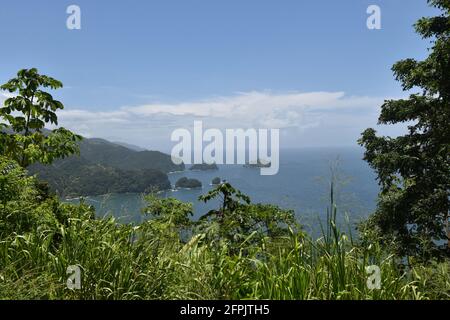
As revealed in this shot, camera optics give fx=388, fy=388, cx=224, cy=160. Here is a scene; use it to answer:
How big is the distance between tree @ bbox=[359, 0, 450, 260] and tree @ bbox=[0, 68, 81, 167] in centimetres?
918

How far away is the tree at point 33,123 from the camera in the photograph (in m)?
6.25

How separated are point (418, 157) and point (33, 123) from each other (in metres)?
11.3

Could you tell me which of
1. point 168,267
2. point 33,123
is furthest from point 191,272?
point 33,123

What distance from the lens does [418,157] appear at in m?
12.7

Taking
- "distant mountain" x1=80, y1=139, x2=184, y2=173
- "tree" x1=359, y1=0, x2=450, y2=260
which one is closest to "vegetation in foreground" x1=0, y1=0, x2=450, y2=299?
"tree" x1=359, y1=0, x2=450, y2=260

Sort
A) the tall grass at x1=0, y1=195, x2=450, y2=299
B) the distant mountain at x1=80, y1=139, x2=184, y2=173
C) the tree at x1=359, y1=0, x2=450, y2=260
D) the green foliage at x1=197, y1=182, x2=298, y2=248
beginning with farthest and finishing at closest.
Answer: the distant mountain at x1=80, y1=139, x2=184, y2=173 → the tree at x1=359, y1=0, x2=450, y2=260 → the green foliage at x1=197, y1=182, x2=298, y2=248 → the tall grass at x1=0, y1=195, x2=450, y2=299

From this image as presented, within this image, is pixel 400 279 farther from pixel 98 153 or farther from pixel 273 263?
pixel 98 153

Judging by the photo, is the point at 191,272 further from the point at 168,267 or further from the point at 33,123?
the point at 33,123

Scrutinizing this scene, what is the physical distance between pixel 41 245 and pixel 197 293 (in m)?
1.69

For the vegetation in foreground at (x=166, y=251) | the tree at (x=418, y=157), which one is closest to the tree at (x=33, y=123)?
the vegetation in foreground at (x=166, y=251)

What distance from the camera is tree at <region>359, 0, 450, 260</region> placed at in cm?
1154

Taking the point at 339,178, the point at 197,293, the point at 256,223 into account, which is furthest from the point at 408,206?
the point at 197,293

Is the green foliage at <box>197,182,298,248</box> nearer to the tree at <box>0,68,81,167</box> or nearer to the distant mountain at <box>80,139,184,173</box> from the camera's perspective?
the tree at <box>0,68,81,167</box>

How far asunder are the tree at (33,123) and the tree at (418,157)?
918cm
